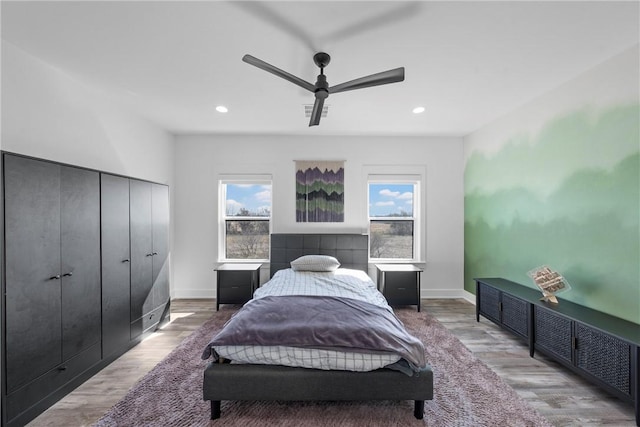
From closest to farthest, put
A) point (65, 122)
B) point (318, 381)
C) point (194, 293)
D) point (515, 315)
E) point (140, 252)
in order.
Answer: point (318, 381)
point (65, 122)
point (515, 315)
point (140, 252)
point (194, 293)

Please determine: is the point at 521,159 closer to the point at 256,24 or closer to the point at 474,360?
the point at 474,360

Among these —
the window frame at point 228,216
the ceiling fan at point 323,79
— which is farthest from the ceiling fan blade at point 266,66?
the window frame at point 228,216

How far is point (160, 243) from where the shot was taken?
3.31 m

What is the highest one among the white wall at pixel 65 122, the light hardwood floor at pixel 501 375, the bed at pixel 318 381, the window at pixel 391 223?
the white wall at pixel 65 122

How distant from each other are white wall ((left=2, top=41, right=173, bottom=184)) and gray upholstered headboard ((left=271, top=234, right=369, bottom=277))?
6.91ft

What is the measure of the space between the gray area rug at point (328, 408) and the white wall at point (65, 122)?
2138mm

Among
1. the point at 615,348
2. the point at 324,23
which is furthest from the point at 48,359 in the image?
the point at 615,348

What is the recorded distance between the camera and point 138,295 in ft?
9.55

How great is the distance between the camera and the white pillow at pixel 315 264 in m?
3.71

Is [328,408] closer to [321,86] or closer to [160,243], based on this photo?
[321,86]

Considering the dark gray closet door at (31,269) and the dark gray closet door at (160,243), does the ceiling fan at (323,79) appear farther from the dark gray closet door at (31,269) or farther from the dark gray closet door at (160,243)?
the dark gray closet door at (160,243)


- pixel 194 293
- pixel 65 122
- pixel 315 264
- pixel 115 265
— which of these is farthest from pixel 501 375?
pixel 65 122

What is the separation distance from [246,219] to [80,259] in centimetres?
238

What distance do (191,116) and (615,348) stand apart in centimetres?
466
